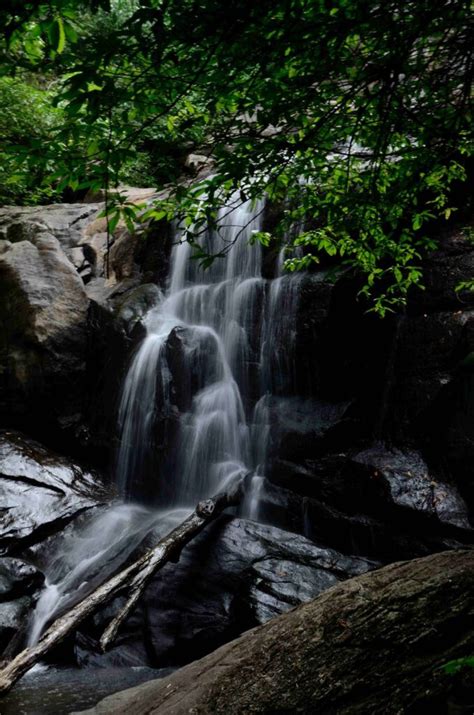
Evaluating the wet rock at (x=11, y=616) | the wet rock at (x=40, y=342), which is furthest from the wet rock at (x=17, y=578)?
the wet rock at (x=40, y=342)

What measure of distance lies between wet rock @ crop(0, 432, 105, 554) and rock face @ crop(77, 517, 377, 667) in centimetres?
218

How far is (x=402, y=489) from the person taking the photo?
642 cm

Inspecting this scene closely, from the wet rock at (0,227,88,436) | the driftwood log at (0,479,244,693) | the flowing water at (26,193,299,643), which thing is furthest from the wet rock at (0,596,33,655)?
the wet rock at (0,227,88,436)

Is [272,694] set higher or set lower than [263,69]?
lower

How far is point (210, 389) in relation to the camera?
877 centimetres

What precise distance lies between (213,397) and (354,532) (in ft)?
10.7

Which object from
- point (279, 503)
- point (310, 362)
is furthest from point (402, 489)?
point (310, 362)

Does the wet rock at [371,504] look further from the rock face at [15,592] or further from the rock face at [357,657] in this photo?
the rock face at [357,657]

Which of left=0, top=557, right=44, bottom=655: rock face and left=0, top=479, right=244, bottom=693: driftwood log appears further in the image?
left=0, top=557, right=44, bottom=655: rock face

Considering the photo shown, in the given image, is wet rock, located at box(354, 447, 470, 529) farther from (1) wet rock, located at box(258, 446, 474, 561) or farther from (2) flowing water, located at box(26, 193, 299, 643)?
(2) flowing water, located at box(26, 193, 299, 643)

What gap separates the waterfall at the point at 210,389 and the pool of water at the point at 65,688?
3.21 metres

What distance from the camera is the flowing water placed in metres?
8.00

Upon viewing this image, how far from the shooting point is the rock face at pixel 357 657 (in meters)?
2.26

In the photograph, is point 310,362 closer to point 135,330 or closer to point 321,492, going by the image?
point 321,492
